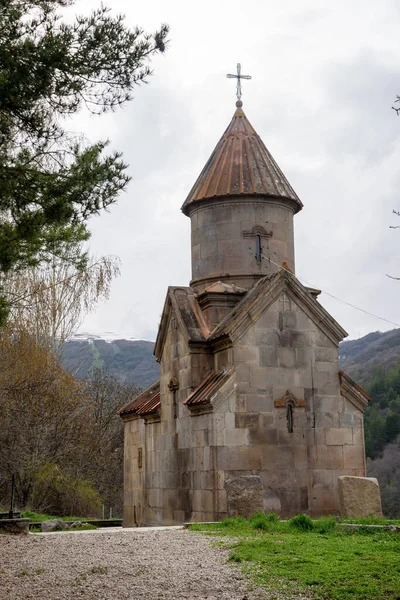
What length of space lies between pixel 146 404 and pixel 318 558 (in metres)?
9.14

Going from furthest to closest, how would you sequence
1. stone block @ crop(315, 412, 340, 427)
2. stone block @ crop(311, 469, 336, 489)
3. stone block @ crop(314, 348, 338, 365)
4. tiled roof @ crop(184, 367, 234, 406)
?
stone block @ crop(314, 348, 338, 365), stone block @ crop(315, 412, 340, 427), stone block @ crop(311, 469, 336, 489), tiled roof @ crop(184, 367, 234, 406)

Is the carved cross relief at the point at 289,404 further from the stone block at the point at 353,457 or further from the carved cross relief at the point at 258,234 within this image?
the carved cross relief at the point at 258,234

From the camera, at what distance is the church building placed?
12820mm

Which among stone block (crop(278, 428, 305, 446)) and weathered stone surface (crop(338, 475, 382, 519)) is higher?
stone block (crop(278, 428, 305, 446))

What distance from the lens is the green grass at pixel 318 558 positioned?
21.7 ft

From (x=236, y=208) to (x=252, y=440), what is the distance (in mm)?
4790

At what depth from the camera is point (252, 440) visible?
12828 mm

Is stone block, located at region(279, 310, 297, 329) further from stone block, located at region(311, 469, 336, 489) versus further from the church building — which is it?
stone block, located at region(311, 469, 336, 489)

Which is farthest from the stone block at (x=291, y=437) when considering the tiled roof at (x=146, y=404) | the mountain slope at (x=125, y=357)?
the mountain slope at (x=125, y=357)

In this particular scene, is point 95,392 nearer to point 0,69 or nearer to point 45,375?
point 45,375

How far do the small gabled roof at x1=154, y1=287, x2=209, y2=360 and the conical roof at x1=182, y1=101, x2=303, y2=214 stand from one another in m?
1.97

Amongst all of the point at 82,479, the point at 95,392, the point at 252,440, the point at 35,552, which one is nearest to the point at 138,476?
the point at 252,440

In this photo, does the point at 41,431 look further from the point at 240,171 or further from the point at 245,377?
the point at 245,377

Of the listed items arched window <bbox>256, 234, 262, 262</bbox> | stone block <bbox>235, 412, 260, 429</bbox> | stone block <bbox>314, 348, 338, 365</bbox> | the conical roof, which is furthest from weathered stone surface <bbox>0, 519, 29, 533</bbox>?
A: the conical roof
